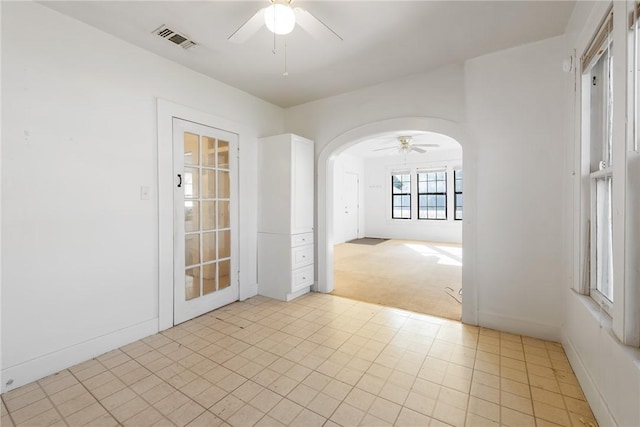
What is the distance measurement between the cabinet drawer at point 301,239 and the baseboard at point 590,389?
2668 mm

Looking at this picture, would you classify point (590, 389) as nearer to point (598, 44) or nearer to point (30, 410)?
point (598, 44)

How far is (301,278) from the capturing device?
3518 mm

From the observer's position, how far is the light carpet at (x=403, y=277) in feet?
10.8

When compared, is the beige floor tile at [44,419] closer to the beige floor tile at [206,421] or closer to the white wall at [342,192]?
the beige floor tile at [206,421]

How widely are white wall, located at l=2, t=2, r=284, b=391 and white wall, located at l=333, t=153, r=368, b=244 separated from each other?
5.54 m

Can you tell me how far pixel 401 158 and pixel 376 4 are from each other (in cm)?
695

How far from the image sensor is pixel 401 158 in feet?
28.1

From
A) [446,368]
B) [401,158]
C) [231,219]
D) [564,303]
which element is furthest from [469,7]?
[401,158]

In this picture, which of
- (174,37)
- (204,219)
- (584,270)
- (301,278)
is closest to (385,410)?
(584,270)

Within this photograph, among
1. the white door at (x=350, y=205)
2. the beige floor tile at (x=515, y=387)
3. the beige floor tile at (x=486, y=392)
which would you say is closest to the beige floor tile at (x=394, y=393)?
the beige floor tile at (x=486, y=392)

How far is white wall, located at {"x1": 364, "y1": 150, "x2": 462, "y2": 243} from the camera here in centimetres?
778

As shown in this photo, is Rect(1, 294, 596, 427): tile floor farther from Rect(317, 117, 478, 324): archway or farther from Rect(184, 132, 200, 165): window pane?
Rect(184, 132, 200, 165): window pane

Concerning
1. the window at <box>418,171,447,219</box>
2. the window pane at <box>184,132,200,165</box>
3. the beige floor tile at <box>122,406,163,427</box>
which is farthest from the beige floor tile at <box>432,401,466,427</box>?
the window at <box>418,171,447,219</box>

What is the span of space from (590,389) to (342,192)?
6.79 metres
